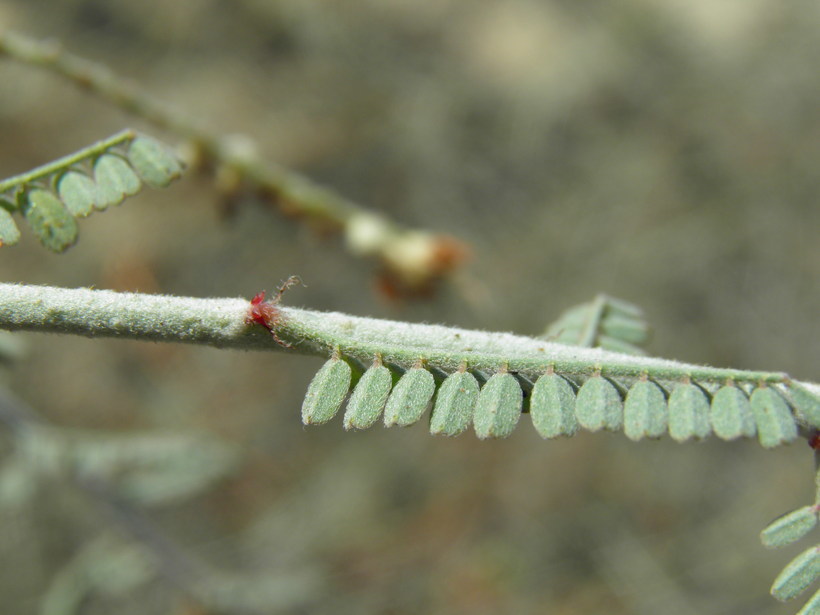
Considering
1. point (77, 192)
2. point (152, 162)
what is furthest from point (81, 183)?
point (152, 162)

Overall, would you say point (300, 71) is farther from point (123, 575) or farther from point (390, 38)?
point (123, 575)

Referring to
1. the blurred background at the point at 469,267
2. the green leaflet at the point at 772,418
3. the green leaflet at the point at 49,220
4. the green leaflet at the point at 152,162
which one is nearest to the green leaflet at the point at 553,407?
the green leaflet at the point at 772,418

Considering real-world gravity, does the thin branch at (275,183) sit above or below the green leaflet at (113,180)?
above

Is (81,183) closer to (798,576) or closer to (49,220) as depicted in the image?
(49,220)

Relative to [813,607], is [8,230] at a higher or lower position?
higher

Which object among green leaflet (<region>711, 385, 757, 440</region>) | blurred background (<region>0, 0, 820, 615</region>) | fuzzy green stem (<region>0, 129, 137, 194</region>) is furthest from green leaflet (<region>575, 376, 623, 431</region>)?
blurred background (<region>0, 0, 820, 615</region>)

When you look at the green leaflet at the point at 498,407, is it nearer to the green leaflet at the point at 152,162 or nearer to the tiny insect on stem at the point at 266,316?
the tiny insect on stem at the point at 266,316

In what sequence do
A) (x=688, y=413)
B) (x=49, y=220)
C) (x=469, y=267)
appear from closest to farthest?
(x=688, y=413)
(x=49, y=220)
(x=469, y=267)
